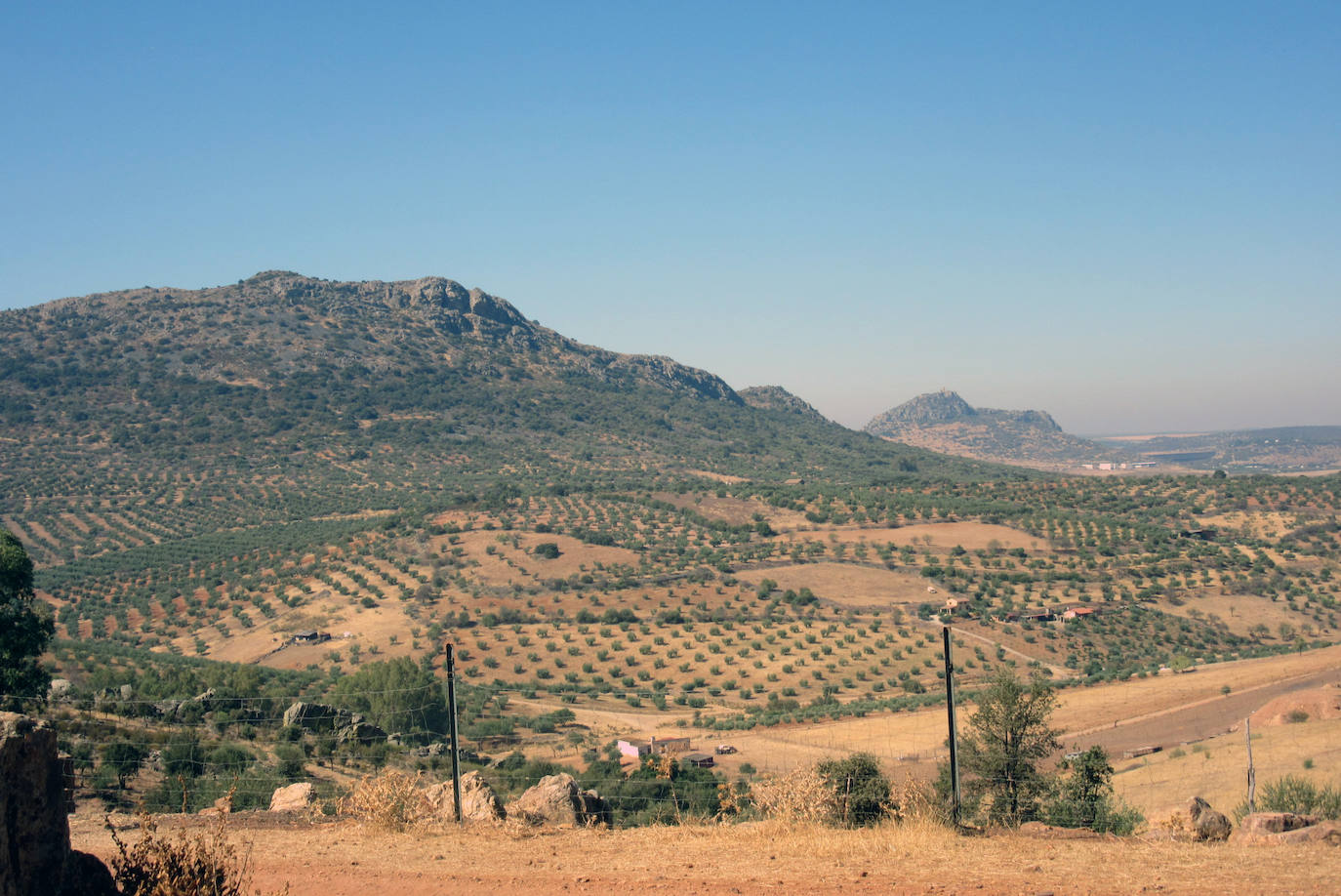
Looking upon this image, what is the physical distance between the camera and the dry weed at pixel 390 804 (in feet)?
35.8

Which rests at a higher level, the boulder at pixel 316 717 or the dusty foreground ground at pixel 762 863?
the dusty foreground ground at pixel 762 863

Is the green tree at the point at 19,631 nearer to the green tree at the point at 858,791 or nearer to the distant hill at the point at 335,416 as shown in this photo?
the green tree at the point at 858,791

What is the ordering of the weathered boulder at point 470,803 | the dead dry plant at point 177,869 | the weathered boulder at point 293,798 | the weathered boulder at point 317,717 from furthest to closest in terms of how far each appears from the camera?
→ the weathered boulder at point 317,717
the weathered boulder at point 293,798
the weathered boulder at point 470,803
the dead dry plant at point 177,869

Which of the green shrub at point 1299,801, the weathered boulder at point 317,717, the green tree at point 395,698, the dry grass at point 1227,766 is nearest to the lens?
the green shrub at point 1299,801

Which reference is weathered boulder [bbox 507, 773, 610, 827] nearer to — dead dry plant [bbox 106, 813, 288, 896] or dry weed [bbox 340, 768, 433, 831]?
dry weed [bbox 340, 768, 433, 831]

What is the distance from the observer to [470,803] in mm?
11703

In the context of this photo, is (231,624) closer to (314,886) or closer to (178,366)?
(314,886)

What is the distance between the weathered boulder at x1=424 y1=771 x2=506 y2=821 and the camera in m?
11.4

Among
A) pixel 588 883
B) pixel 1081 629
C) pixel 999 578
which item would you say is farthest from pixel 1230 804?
pixel 999 578

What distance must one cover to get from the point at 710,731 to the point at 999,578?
98.6 feet

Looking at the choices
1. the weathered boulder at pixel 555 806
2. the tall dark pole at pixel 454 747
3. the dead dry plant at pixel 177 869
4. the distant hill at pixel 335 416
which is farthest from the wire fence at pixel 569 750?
the distant hill at pixel 335 416

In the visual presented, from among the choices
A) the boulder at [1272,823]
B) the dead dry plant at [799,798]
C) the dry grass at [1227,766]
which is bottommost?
the dry grass at [1227,766]

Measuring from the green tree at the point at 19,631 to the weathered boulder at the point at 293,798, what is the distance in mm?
9571

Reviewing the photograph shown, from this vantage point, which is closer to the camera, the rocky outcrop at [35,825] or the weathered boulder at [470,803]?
the rocky outcrop at [35,825]
